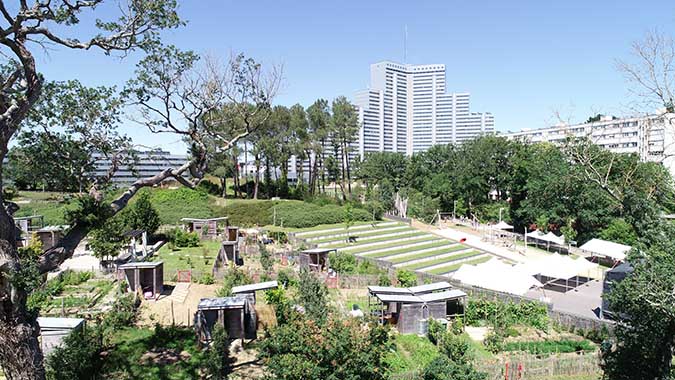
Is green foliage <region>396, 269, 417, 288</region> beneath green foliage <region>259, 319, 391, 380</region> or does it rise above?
beneath

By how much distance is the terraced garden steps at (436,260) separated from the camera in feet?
80.9

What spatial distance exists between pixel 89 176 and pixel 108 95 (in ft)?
6.23

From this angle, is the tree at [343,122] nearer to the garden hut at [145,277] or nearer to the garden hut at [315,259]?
the garden hut at [315,259]

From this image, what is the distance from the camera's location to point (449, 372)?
8.91m

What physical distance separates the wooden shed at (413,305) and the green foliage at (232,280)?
530 centimetres

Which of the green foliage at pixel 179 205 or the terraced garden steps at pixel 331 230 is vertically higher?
the green foliage at pixel 179 205

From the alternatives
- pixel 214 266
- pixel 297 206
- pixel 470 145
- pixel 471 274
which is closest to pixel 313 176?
pixel 297 206

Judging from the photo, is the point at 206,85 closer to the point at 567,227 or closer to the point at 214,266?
the point at 214,266

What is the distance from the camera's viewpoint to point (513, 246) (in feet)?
102

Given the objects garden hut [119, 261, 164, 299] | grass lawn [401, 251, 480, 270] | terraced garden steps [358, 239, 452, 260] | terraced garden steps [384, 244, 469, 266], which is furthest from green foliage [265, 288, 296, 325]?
terraced garden steps [358, 239, 452, 260]

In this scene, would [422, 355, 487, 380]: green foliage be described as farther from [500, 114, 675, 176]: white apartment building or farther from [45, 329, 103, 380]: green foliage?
[45, 329, 103, 380]: green foliage

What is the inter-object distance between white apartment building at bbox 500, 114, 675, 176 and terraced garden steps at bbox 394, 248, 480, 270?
8.96 metres

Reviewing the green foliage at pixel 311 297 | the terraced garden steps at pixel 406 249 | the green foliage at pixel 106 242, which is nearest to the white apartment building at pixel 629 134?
the green foliage at pixel 311 297

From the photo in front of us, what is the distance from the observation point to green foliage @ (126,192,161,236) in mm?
27562
